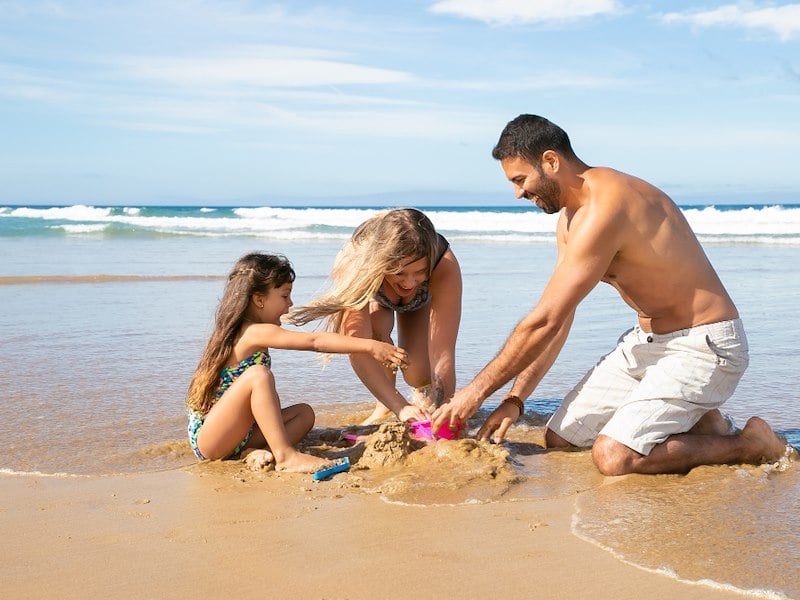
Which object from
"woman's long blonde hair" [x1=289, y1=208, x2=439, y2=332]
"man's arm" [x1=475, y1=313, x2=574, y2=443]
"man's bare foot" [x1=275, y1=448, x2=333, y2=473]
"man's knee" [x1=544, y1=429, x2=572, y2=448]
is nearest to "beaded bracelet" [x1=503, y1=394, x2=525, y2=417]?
"man's arm" [x1=475, y1=313, x2=574, y2=443]

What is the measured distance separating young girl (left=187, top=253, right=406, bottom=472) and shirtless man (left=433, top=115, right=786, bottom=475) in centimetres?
73

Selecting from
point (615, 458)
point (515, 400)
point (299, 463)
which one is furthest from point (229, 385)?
point (615, 458)

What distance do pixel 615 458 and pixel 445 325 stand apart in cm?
142

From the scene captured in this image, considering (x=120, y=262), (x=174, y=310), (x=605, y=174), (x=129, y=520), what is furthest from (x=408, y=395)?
(x=120, y=262)

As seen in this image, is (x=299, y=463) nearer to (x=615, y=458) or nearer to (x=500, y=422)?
(x=500, y=422)

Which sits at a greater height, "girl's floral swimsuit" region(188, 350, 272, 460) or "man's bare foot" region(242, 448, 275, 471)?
"girl's floral swimsuit" region(188, 350, 272, 460)

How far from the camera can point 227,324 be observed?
4430mm

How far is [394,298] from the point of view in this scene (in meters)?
5.25

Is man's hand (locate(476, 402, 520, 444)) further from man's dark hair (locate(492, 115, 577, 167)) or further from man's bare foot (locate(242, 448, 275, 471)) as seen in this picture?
man's dark hair (locate(492, 115, 577, 167))

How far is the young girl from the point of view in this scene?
4180 mm

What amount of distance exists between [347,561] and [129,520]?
999mm

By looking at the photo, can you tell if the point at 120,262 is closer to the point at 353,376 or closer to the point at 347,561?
the point at 353,376

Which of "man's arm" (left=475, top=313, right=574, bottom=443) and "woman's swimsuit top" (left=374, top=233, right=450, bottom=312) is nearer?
"man's arm" (left=475, top=313, right=574, bottom=443)

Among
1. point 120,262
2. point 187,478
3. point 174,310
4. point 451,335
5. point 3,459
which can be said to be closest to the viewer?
point 187,478
